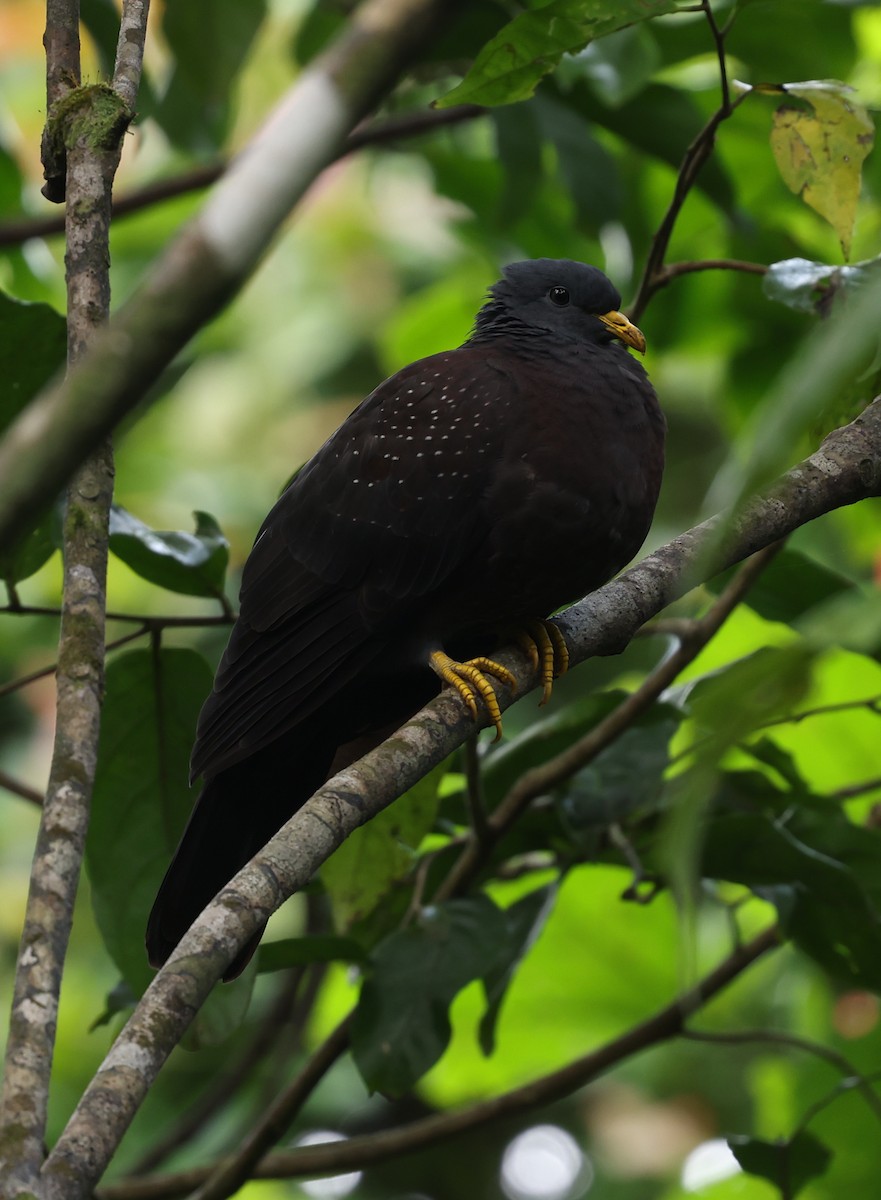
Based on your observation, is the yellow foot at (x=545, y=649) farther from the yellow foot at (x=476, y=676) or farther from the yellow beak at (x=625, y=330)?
the yellow beak at (x=625, y=330)

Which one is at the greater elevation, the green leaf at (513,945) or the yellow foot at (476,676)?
the yellow foot at (476,676)

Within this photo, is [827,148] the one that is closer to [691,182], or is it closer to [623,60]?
[691,182]

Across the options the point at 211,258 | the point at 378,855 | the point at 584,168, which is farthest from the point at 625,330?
the point at 211,258

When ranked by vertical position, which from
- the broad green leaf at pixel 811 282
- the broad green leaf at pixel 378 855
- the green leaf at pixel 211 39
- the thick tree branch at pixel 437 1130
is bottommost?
the thick tree branch at pixel 437 1130

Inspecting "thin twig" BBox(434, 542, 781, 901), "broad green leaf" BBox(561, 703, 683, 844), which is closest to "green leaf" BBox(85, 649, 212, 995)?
"thin twig" BBox(434, 542, 781, 901)

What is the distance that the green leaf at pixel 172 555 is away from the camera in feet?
7.86

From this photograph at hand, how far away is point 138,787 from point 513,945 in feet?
2.31

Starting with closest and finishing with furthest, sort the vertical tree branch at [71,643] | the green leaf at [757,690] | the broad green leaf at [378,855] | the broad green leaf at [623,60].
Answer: the green leaf at [757,690] → the vertical tree branch at [71,643] → the broad green leaf at [378,855] → the broad green leaf at [623,60]

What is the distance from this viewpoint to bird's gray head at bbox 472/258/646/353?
2.91m

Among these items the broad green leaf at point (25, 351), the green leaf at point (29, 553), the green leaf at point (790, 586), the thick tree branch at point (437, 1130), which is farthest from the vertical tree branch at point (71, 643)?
the thick tree branch at point (437, 1130)

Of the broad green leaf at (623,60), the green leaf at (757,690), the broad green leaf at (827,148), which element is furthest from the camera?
the broad green leaf at (623,60)

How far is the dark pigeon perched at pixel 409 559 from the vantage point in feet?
8.08

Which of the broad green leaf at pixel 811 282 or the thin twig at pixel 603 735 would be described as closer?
the broad green leaf at pixel 811 282

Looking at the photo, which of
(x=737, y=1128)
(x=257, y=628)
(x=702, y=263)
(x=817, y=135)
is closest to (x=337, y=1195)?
(x=737, y=1128)
